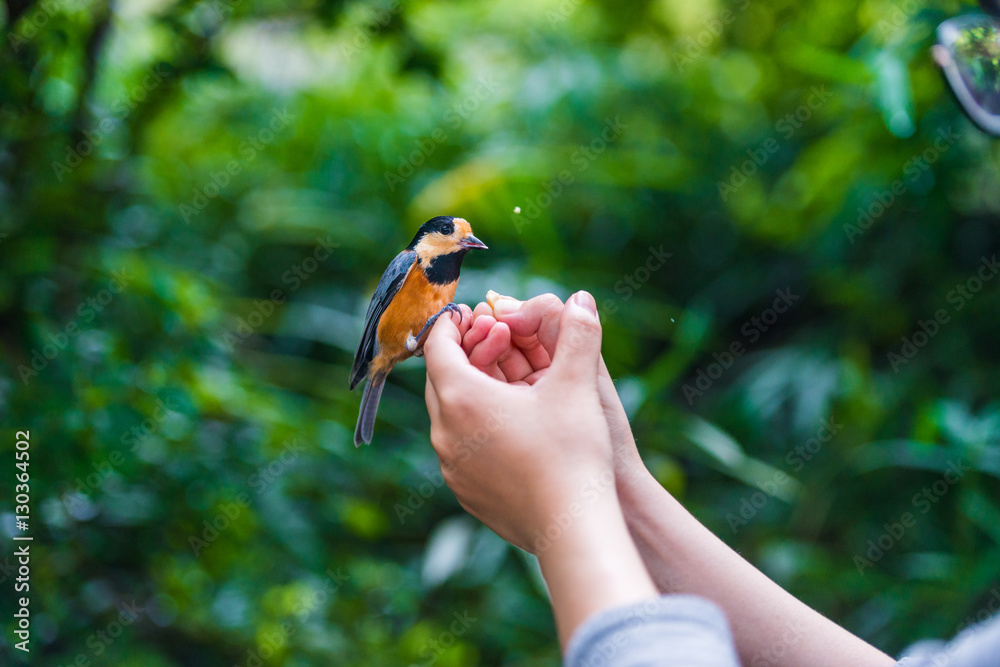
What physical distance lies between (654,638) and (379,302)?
105 centimetres

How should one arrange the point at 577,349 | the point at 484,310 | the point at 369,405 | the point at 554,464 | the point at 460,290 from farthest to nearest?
the point at 460,290 < the point at 369,405 < the point at 484,310 < the point at 577,349 < the point at 554,464

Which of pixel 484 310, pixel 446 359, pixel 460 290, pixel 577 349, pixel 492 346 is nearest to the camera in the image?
pixel 577 349

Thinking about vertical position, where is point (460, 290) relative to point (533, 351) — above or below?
below

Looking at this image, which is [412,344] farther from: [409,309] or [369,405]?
[369,405]

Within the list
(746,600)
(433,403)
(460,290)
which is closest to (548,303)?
(433,403)

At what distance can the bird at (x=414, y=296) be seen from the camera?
148cm

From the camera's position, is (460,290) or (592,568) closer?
(592,568)

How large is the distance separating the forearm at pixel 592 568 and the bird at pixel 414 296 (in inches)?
28.0

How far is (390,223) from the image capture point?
130 inches

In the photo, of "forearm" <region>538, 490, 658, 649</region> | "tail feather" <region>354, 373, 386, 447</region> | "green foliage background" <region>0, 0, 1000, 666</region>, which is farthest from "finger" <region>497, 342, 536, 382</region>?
"green foliage background" <region>0, 0, 1000, 666</region>

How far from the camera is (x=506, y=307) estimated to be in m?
1.31

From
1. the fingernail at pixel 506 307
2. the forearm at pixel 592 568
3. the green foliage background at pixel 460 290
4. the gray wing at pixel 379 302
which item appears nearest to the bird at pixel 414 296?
the gray wing at pixel 379 302

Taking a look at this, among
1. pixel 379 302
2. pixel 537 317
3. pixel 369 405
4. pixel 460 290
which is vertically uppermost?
pixel 537 317

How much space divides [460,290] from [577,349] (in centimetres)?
203
